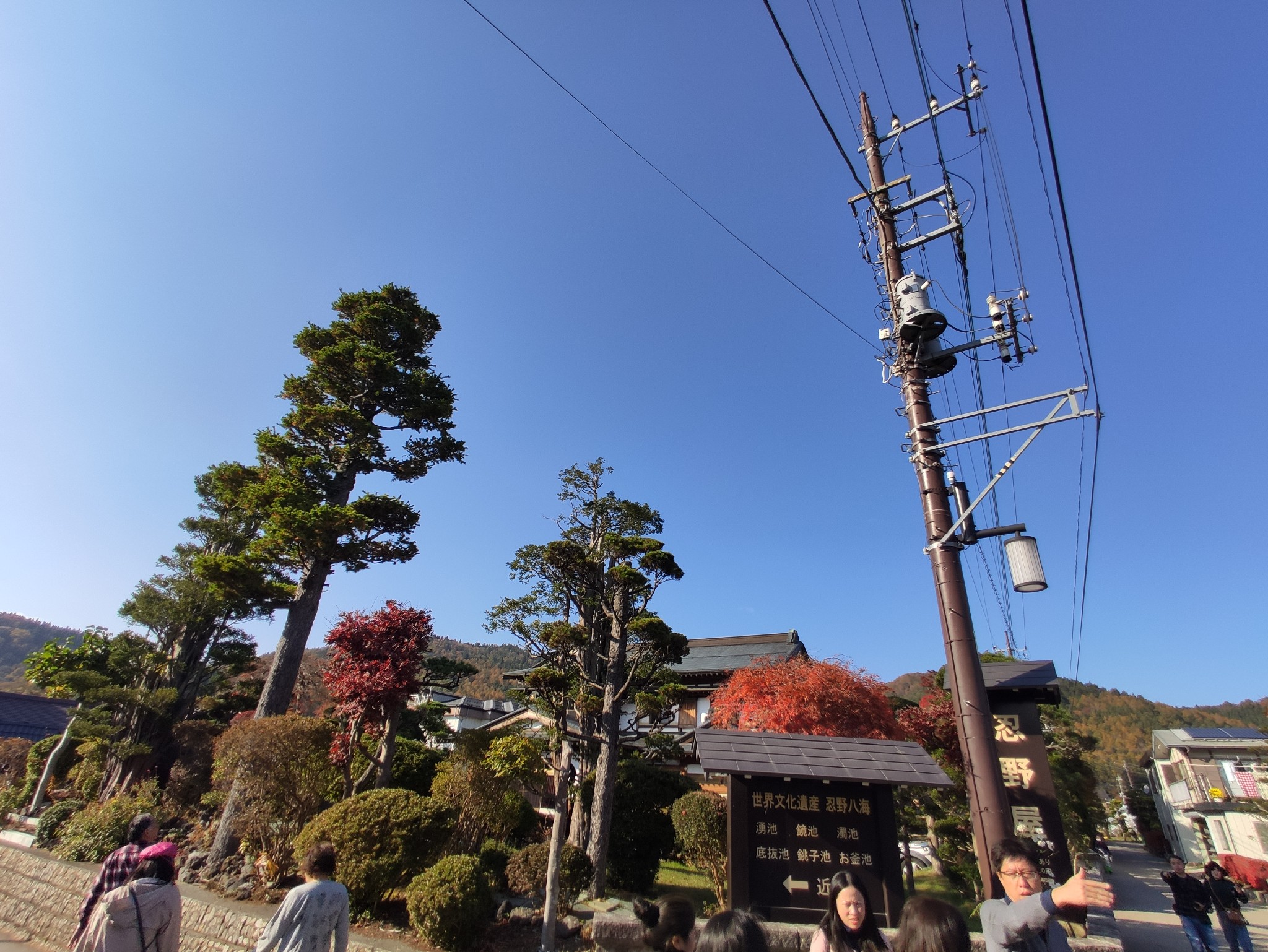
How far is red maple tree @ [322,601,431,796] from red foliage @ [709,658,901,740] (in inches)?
307

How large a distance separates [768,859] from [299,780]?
27.6ft

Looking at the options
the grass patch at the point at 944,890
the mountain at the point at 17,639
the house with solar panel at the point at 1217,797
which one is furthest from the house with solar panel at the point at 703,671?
the mountain at the point at 17,639

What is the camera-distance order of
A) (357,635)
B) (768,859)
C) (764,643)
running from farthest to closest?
1. (764,643)
2. (357,635)
3. (768,859)

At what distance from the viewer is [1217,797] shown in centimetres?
2806

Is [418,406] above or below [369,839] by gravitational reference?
above

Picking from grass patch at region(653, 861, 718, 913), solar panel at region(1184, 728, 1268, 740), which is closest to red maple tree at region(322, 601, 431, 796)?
grass patch at region(653, 861, 718, 913)

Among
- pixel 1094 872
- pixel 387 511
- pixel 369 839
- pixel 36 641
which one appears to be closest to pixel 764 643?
pixel 1094 872

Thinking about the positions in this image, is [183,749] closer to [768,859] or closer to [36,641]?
[768,859]

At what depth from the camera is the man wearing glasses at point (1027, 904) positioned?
2.94 m

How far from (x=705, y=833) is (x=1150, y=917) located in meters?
12.6

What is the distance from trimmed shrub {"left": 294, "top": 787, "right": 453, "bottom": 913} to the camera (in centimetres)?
841

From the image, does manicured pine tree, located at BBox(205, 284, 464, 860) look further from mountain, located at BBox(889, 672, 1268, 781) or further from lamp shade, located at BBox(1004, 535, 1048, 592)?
mountain, located at BBox(889, 672, 1268, 781)

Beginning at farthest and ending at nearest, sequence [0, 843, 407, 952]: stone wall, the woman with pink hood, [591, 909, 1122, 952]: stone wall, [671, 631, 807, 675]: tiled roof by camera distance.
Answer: [671, 631, 807, 675]: tiled roof
[0, 843, 407, 952]: stone wall
[591, 909, 1122, 952]: stone wall
the woman with pink hood

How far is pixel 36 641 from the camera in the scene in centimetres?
11100
